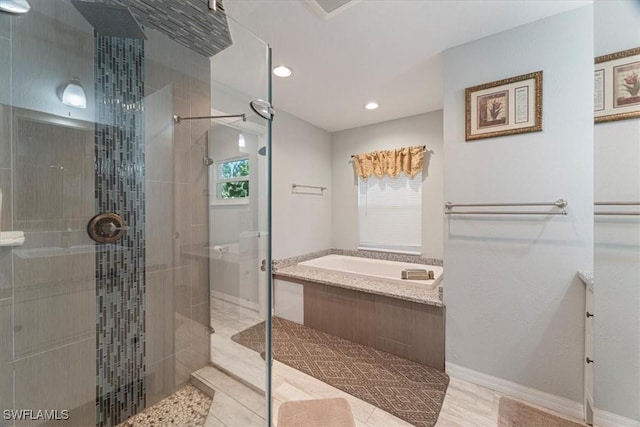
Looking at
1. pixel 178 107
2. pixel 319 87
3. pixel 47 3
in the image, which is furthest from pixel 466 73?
pixel 47 3

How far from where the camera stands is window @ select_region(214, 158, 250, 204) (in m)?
1.90

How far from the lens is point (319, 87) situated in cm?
241

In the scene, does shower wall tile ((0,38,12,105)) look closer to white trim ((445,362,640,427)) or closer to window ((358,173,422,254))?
white trim ((445,362,640,427))

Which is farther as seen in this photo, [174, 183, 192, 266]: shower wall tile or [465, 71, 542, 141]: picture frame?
[174, 183, 192, 266]: shower wall tile

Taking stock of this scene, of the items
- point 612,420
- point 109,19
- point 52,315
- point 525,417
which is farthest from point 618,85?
point 52,315

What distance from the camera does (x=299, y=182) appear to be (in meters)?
3.32

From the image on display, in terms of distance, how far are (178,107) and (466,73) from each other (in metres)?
2.06

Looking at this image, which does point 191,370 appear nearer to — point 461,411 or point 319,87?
point 461,411

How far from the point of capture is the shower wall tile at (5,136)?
1.02 m

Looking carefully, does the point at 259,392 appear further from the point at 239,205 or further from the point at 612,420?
the point at 612,420

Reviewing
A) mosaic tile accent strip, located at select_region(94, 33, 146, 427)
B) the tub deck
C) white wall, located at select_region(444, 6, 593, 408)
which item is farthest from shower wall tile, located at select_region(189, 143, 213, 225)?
white wall, located at select_region(444, 6, 593, 408)

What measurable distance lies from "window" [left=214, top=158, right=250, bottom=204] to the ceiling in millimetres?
578

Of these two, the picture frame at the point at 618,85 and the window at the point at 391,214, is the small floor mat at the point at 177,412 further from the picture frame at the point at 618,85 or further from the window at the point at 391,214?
the window at the point at 391,214

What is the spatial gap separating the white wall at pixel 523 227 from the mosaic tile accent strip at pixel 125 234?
2107 mm
